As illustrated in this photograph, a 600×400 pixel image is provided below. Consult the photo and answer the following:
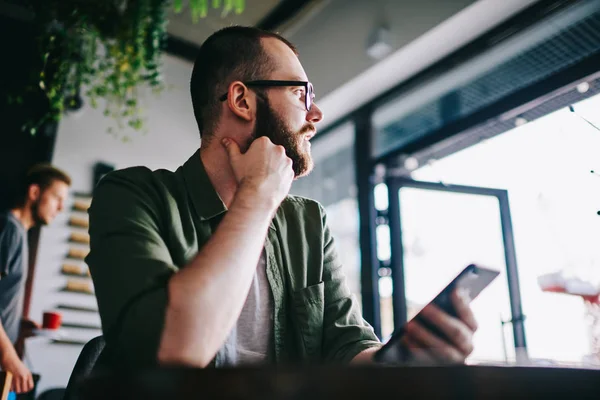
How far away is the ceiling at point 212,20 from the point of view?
388 centimetres

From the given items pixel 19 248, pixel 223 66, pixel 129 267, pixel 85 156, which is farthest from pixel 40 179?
pixel 129 267

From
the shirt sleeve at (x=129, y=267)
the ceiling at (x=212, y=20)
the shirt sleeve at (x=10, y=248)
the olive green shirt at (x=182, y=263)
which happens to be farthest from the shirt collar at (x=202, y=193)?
the ceiling at (x=212, y=20)

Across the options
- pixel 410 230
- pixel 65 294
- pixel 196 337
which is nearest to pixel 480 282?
pixel 196 337

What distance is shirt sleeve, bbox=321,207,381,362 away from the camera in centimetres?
117

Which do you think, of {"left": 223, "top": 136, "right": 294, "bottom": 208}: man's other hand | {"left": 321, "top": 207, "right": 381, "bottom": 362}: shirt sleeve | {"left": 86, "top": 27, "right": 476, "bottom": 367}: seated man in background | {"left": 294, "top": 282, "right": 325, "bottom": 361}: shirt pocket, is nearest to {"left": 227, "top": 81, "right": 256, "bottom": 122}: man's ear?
{"left": 86, "top": 27, "right": 476, "bottom": 367}: seated man in background

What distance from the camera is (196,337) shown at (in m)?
0.75

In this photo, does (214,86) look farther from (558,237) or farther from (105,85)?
(558,237)

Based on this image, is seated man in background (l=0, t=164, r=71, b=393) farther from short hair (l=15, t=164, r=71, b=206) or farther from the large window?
the large window

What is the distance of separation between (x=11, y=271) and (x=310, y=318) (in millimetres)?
2113

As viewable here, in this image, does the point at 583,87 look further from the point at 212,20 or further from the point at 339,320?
the point at 212,20

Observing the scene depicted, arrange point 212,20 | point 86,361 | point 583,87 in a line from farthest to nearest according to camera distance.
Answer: point 212,20 → point 583,87 → point 86,361

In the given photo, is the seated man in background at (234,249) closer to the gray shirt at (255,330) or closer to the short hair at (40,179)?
the gray shirt at (255,330)

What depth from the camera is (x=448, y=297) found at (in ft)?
2.77

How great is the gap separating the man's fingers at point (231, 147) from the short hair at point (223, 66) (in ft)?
0.31
